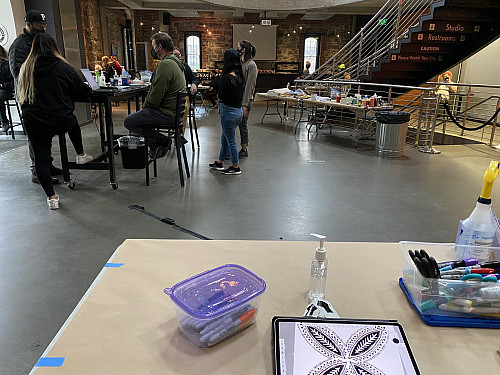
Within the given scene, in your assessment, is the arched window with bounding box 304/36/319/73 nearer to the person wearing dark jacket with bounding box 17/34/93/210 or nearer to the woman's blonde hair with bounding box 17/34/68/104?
the person wearing dark jacket with bounding box 17/34/93/210

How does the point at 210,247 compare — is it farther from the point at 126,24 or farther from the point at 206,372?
the point at 126,24

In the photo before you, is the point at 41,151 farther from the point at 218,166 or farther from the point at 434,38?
the point at 434,38

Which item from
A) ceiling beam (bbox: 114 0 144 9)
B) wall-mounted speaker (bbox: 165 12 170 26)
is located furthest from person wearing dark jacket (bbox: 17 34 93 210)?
wall-mounted speaker (bbox: 165 12 170 26)

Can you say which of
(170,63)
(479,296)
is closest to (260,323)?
(479,296)

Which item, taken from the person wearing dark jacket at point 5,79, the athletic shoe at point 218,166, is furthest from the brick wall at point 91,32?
the athletic shoe at point 218,166

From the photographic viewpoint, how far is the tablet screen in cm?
73

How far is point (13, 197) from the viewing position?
3742mm

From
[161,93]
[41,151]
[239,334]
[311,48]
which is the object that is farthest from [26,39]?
[311,48]

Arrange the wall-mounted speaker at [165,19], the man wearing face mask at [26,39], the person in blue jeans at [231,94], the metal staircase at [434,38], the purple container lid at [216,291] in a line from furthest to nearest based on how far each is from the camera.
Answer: the wall-mounted speaker at [165,19], the metal staircase at [434,38], the person in blue jeans at [231,94], the man wearing face mask at [26,39], the purple container lid at [216,291]

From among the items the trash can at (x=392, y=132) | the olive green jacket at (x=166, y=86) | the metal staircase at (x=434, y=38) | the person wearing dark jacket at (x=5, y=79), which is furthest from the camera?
the metal staircase at (x=434, y=38)

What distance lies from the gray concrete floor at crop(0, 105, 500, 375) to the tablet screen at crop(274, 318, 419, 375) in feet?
4.67

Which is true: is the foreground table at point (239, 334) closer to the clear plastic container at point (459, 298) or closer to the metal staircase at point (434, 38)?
the clear plastic container at point (459, 298)

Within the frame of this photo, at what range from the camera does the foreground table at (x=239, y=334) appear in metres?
0.77

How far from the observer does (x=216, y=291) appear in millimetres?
917
